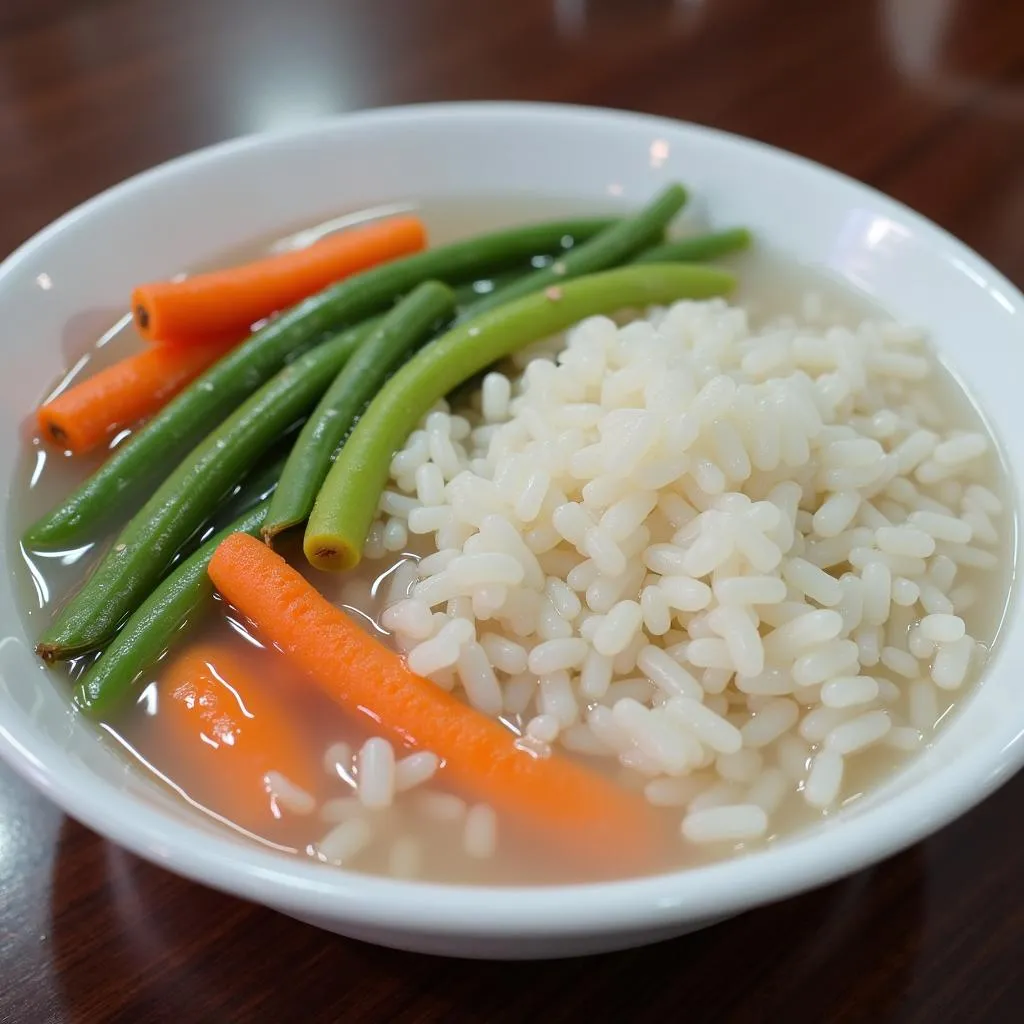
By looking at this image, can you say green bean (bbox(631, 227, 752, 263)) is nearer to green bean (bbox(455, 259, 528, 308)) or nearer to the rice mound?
green bean (bbox(455, 259, 528, 308))

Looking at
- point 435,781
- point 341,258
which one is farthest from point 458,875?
point 341,258

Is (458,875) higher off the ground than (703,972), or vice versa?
(458,875)

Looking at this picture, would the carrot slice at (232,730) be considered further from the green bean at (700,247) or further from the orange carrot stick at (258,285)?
the green bean at (700,247)

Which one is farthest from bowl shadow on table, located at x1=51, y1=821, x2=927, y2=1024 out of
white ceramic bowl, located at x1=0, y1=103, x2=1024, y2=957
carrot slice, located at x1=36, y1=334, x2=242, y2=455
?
carrot slice, located at x1=36, y1=334, x2=242, y2=455

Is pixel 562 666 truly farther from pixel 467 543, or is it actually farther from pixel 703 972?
pixel 703 972

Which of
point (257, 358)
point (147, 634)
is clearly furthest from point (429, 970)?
point (257, 358)

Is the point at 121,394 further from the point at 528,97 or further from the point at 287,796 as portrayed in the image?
the point at 528,97

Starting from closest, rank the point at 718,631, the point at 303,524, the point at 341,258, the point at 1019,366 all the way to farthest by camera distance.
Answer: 1. the point at 718,631
2. the point at 303,524
3. the point at 1019,366
4. the point at 341,258

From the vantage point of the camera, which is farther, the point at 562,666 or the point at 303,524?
the point at 303,524
